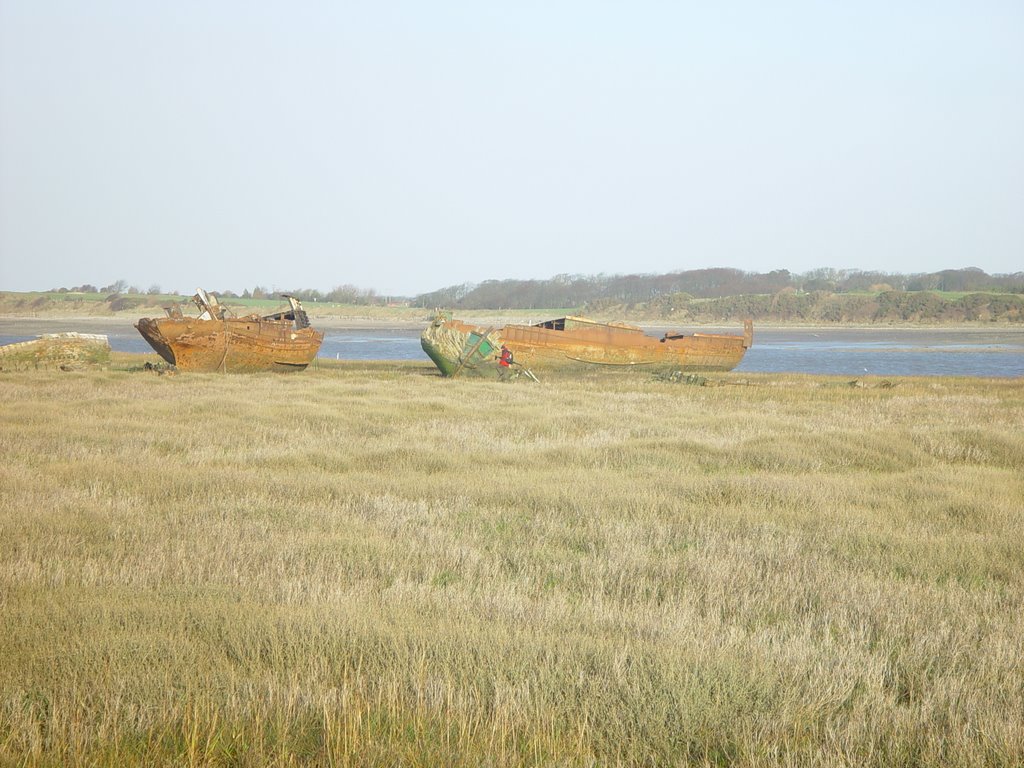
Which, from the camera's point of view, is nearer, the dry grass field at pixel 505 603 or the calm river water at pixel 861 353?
the dry grass field at pixel 505 603

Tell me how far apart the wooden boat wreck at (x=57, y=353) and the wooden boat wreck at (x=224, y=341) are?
160 centimetres

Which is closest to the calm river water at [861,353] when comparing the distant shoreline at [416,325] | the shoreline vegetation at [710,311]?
the distant shoreline at [416,325]

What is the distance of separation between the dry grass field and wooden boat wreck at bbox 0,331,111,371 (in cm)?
1581

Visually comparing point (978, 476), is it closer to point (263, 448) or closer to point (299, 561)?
point (299, 561)

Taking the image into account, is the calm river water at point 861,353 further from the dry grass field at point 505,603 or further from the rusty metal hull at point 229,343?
the dry grass field at point 505,603

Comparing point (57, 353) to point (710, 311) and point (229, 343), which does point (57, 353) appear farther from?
point (710, 311)

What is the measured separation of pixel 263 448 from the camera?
1172cm

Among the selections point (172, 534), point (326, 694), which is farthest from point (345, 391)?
point (326, 694)

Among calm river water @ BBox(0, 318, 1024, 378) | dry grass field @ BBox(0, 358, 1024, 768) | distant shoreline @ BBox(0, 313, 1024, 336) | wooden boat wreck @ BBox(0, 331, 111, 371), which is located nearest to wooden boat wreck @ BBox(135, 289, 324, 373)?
wooden boat wreck @ BBox(0, 331, 111, 371)

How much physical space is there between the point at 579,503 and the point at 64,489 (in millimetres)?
5037

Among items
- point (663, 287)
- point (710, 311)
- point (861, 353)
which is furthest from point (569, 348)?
point (663, 287)

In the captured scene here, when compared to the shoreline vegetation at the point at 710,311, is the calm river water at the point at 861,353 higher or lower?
lower

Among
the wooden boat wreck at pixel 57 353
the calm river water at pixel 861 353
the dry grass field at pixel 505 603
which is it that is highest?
the wooden boat wreck at pixel 57 353

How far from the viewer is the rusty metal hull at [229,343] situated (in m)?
27.6
